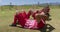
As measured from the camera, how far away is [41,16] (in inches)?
254

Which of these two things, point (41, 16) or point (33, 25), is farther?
point (33, 25)

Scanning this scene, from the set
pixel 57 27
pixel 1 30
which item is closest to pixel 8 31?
pixel 1 30

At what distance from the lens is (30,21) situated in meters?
7.04

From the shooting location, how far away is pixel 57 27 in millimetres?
7266

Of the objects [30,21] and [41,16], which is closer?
[41,16]

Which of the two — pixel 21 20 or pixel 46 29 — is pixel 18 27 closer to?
pixel 21 20

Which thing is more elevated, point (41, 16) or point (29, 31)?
point (41, 16)

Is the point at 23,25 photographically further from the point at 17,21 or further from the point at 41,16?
the point at 41,16

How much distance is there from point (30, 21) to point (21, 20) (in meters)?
0.28

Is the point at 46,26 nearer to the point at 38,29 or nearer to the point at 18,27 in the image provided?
the point at 38,29

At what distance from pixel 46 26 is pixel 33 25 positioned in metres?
0.38

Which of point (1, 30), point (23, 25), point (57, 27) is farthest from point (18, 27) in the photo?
point (57, 27)

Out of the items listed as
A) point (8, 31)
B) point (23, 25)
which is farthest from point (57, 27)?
point (8, 31)

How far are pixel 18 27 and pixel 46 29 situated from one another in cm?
89
